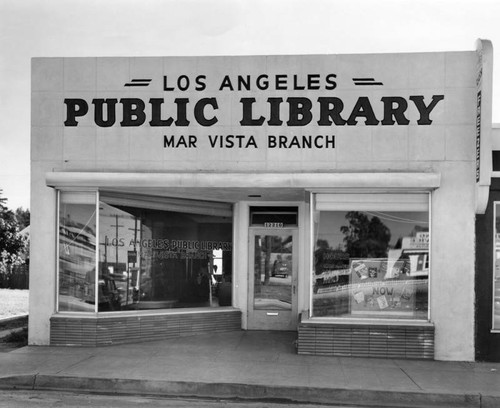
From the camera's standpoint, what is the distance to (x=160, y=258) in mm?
12602

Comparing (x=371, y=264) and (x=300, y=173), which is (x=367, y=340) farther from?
(x=300, y=173)

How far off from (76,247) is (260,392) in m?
4.99

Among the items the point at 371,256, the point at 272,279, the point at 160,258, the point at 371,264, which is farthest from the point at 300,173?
the point at 160,258

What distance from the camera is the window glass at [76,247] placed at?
11578 mm

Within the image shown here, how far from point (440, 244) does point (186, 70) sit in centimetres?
573

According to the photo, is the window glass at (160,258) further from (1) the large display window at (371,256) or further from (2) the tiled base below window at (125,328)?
(1) the large display window at (371,256)

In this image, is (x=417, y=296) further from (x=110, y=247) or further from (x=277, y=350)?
(x=110, y=247)

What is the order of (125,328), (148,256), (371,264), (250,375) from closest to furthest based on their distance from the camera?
(250,375)
(371,264)
(125,328)
(148,256)

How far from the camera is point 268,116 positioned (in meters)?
11.3

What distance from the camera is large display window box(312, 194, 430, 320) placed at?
437 inches

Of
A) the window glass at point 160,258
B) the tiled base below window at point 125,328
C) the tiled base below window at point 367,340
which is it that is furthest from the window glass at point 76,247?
the tiled base below window at point 367,340

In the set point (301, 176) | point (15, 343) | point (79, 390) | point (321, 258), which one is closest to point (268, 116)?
point (301, 176)

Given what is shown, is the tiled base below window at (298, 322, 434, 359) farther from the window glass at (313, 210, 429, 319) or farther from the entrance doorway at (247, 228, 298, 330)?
the entrance doorway at (247, 228, 298, 330)

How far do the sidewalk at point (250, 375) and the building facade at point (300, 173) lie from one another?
0.63 meters
